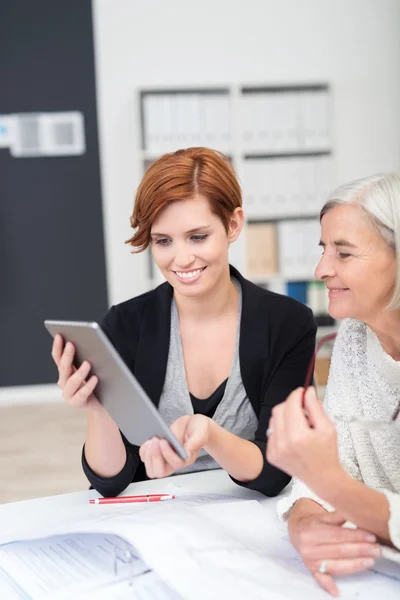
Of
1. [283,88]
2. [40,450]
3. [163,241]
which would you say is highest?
[283,88]

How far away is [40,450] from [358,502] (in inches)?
130

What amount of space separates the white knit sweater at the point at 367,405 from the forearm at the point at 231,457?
10 cm

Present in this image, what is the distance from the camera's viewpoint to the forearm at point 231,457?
1.29 metres

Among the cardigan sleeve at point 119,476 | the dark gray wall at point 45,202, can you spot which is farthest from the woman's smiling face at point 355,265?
the dark gray wall at point 45,202

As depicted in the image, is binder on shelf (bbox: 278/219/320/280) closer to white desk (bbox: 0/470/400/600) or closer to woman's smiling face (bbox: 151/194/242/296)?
woman's smiling face (bbox: 151/194/242/296)

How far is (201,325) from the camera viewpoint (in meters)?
1.68

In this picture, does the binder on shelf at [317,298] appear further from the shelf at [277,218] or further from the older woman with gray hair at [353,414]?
the older woman with gray hair at [353,414]

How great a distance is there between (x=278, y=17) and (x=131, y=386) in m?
4.72

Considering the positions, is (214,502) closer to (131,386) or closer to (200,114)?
(131,386)

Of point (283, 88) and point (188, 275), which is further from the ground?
point (283, 88)

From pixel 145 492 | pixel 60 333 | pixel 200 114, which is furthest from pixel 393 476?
pixel 200 114

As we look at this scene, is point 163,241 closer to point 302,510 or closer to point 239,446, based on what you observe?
point 239,446

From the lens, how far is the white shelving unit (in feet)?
15.7

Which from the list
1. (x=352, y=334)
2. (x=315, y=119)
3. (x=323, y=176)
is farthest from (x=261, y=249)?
(x=352, y=334)
